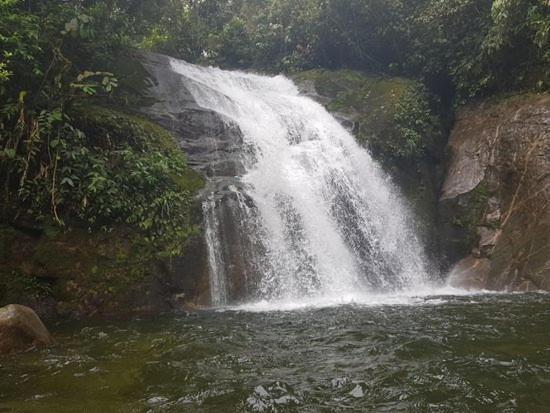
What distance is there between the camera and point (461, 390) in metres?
4.25

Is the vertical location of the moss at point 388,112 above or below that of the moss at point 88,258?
above

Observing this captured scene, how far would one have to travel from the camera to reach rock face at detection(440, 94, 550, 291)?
11.1 meters

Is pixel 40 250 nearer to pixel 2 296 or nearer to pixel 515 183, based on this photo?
pixel 2 296

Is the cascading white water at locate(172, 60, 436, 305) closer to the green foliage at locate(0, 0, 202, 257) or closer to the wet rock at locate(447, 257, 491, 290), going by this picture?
the wet rock at locate(447, 257, 491, 290)

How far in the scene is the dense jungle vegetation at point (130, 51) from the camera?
8.37 metres

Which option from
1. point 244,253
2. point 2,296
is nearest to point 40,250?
point 2,296

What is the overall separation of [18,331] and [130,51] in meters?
10.4

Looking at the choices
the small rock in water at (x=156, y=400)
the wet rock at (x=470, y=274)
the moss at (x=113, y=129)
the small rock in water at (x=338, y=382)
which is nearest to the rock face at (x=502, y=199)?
the wet rock at (x=470, y=274)

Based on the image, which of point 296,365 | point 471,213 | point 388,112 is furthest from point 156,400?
point 388,112

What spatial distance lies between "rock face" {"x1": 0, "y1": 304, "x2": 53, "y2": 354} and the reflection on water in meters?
0.26

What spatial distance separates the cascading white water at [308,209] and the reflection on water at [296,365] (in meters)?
2.56

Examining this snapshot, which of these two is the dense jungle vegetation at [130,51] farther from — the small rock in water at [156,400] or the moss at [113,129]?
the small rock in water at [156,400]

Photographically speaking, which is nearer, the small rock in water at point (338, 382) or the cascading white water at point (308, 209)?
the small rock in water at point (338, 382)

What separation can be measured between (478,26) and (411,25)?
2773mm
